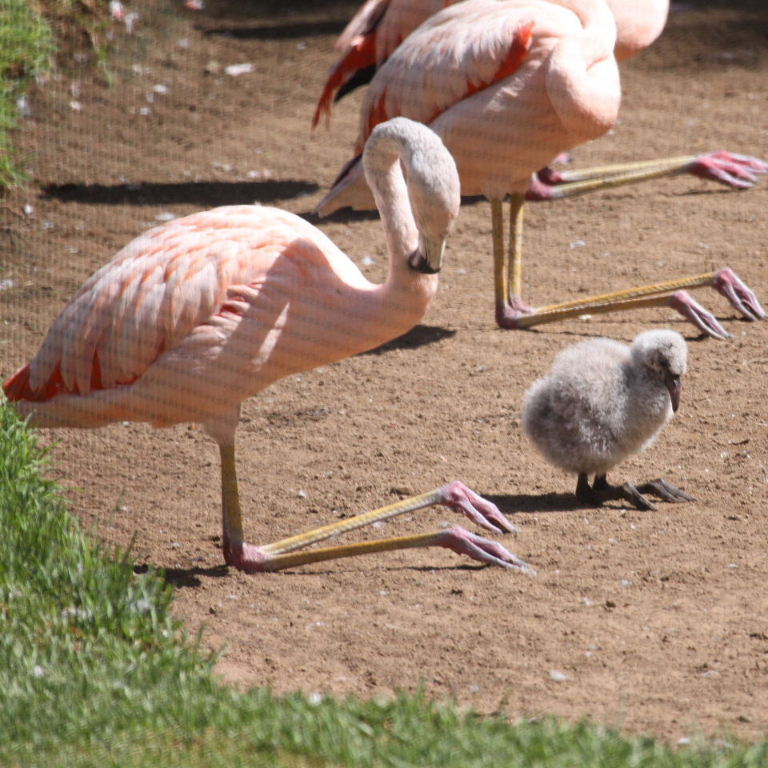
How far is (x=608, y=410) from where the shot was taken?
390 centimetres

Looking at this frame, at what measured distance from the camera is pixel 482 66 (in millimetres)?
5004

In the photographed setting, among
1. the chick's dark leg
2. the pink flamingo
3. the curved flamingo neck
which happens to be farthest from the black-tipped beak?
the pink flamingo

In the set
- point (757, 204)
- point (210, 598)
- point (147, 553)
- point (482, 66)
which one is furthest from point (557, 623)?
point (757, 204)

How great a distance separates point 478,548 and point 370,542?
1.03 ft

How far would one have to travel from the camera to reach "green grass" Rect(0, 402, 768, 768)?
7.97ft

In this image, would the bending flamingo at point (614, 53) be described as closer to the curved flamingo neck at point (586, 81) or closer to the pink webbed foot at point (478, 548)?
the curved flamingo neck at point (586, 81)

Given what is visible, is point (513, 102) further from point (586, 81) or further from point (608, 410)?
point (608, 410)

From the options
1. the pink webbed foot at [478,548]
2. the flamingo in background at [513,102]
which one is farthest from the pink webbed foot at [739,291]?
the pink webbed foot at [478,548]

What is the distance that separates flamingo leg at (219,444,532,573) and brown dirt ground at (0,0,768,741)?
0.20 feet

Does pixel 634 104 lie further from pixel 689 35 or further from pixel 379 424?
pixel 379 424

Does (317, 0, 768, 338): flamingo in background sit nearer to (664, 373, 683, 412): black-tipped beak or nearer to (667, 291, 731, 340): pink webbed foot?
(667, 291, 731, 340): pink webbed foot

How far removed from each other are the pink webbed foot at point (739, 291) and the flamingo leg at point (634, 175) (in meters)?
0.90

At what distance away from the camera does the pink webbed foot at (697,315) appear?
5.11 meters

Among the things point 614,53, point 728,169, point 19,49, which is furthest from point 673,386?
point 19,49
